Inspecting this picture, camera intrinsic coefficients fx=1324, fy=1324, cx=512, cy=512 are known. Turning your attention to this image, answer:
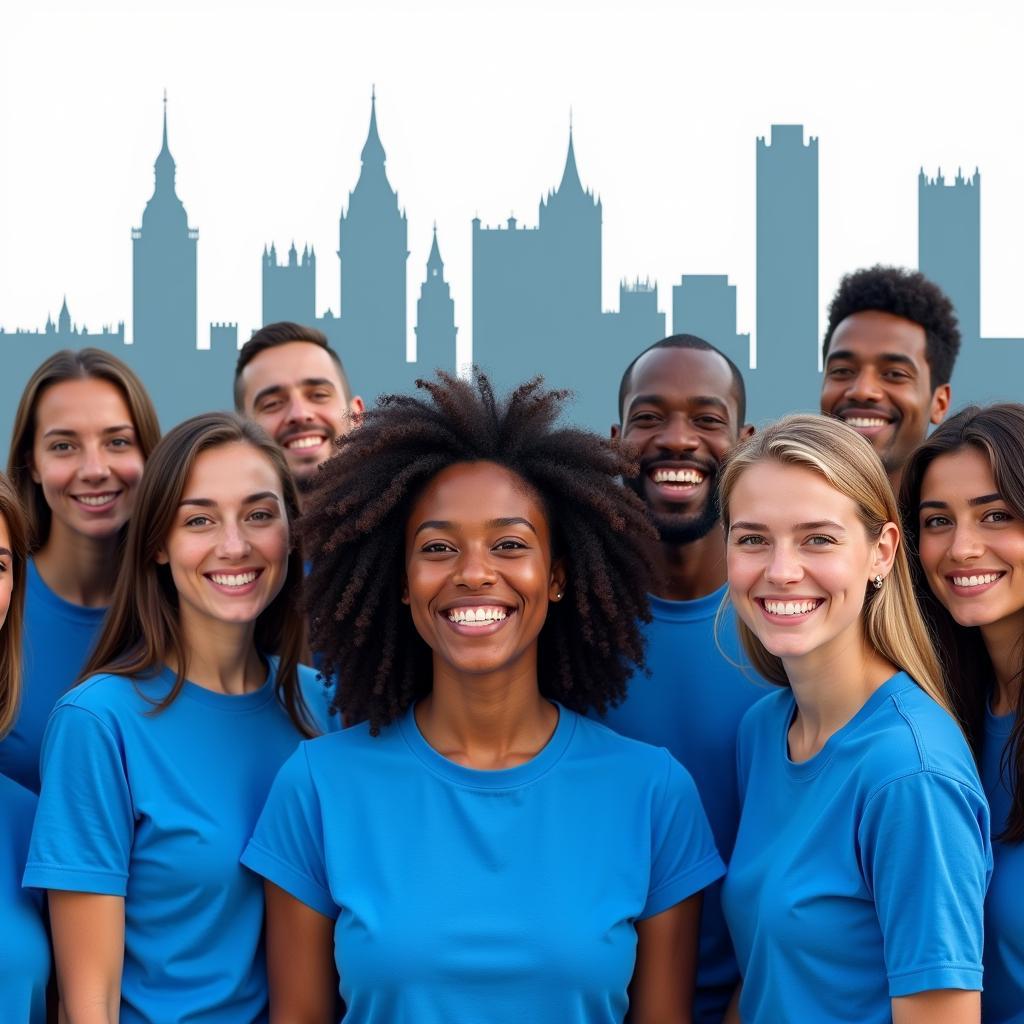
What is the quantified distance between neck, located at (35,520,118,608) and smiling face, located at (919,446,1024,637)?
10.4ft

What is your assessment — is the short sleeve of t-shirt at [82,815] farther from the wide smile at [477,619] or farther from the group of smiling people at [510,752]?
the wide smile at [477,619]

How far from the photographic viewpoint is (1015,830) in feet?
11.4

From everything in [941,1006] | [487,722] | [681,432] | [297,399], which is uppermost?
[297,399]

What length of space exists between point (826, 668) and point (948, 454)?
31.7 inches

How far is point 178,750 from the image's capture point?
3.79 meters

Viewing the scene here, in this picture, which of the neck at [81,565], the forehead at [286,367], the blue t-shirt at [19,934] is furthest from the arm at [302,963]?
the forehead at [286,367]

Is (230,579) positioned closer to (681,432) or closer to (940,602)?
(681,432)

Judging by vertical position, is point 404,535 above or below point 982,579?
above

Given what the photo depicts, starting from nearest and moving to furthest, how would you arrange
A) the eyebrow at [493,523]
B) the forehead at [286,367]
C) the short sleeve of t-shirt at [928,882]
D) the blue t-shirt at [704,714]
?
the short sleeve of t-shirt at [928,882] < the eyebrow at [493,523] < the blue t-shirt at [704,714] < the forehead at [286,367]

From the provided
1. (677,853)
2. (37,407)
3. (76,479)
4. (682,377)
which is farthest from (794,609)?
(37,407)

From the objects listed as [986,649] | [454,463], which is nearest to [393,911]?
[454,463]

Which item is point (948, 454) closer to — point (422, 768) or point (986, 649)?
point (986, 649)

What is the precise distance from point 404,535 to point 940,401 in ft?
12.0

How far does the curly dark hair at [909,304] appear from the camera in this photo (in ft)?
21.2
